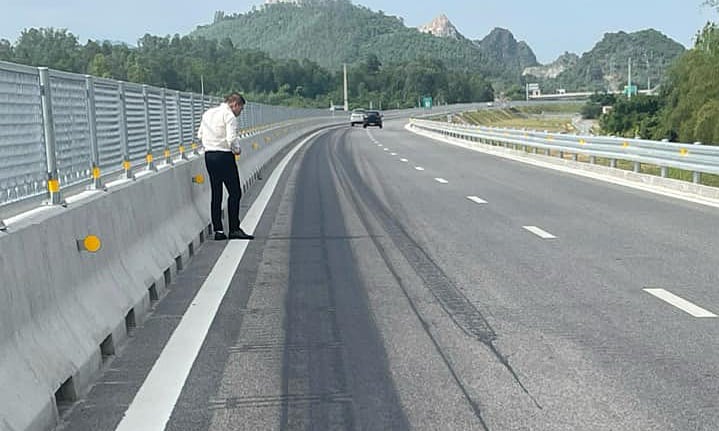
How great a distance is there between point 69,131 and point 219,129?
4667 millimetres

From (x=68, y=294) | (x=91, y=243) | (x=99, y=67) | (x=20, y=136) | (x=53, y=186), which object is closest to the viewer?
(x=68, y=294)

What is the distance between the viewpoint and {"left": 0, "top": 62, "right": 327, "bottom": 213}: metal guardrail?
636 centimetres

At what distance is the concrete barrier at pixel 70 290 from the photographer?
5.02 meters

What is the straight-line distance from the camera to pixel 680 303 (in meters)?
8.28

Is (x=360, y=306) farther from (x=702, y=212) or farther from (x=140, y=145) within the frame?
(x=702, y=212)

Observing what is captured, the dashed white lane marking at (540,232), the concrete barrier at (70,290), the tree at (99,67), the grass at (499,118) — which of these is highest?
the tree at (99,67)

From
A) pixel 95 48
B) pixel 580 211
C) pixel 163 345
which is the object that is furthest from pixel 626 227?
pixel 95 48

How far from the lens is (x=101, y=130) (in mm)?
9680

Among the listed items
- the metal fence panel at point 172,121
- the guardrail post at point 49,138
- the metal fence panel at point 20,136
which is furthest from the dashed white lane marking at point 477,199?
the metal fence panel at point 20,136

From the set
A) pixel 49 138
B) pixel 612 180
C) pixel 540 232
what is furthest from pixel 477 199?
pixel 49 138

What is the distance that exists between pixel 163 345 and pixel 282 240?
586 cm

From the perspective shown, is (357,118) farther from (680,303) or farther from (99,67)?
(680,303)

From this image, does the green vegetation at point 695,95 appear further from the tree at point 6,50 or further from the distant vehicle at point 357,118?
the tree at point 6,50

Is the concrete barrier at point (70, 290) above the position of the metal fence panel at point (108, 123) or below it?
A: below
